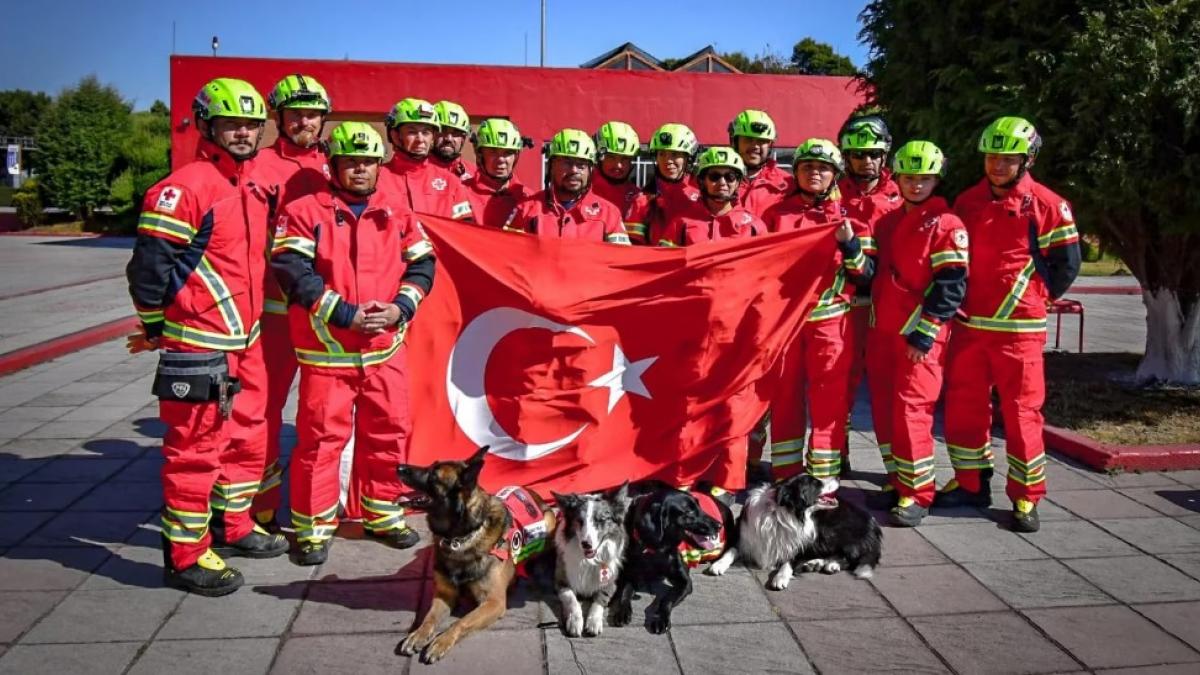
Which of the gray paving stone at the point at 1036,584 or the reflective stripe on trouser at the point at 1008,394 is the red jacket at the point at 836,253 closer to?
the reflective stripe on trouser at the point at 1008,394

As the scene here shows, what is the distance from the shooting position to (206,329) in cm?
528

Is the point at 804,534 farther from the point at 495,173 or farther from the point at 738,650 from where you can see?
the point at 495,173

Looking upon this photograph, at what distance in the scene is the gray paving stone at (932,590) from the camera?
5.18 metres

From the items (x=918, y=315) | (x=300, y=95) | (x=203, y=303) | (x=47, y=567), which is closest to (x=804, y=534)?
(x=918, y=315)

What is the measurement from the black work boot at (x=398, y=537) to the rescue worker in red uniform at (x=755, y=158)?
3.52m

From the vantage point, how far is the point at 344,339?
5637mm

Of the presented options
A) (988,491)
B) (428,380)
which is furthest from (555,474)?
(988,491)

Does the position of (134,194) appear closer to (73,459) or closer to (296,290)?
(73,459)

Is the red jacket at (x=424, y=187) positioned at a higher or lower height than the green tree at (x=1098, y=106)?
lower

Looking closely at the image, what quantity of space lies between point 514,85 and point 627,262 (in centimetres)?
2397

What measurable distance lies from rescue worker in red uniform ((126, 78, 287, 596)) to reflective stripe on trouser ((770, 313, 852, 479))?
12.0ft

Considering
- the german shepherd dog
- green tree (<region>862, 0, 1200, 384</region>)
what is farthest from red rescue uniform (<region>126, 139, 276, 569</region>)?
green tree (<region>862, 0, 1200, 384</region>)

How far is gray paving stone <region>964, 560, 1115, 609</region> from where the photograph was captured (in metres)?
5.26

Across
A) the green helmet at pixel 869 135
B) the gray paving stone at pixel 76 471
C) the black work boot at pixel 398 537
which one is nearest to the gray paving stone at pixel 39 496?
the gray paving stone at pixel 76 471
